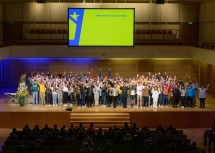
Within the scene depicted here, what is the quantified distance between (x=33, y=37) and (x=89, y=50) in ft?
14.1

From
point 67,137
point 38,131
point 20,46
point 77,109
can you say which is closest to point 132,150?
point 67,137

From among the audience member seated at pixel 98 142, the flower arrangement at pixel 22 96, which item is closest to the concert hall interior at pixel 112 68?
the flower arrangement at pixel 22 96

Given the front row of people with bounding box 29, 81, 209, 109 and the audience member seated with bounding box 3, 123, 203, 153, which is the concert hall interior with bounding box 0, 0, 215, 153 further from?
the audience member seated with bounding box 3, 123, 203, 153

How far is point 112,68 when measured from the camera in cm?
2966

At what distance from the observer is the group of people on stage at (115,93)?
72.0ft

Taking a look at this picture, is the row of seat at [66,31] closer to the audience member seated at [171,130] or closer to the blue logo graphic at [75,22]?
the blue logo graphic at [75,22]

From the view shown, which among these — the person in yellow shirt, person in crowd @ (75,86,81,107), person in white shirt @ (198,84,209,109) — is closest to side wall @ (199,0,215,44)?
person in white shirt @ (198,84,209,109)

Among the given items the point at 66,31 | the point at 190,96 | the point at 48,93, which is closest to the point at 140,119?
the point at 190,96

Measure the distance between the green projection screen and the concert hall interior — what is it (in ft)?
0.36

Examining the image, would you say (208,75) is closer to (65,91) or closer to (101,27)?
(101,27)

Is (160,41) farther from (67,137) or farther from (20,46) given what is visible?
(67,137)

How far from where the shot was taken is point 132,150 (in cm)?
1399

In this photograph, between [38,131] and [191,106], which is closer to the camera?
[38,131]

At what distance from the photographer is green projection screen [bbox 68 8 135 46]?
2627 cm
